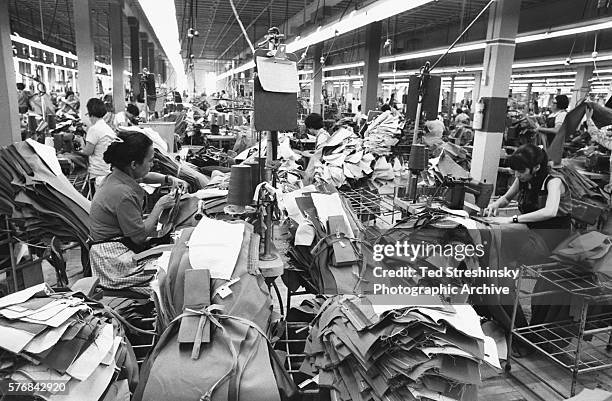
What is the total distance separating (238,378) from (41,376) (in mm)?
501

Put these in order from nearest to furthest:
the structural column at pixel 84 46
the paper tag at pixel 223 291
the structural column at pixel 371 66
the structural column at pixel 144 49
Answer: the paper tag at pixel 223 291 < the structural column at pixel 84 46 < the structural column at pixel 371 66 < the structural column at pixel 144 49

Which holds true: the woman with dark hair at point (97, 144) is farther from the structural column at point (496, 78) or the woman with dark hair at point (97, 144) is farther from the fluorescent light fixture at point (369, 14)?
the structural column at point (496, 78)

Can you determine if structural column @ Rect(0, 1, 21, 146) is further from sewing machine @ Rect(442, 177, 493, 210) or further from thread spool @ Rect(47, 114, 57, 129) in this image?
sewing machine @ Rect(442, 177, 493, 210)

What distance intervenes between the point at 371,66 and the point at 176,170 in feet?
30.9

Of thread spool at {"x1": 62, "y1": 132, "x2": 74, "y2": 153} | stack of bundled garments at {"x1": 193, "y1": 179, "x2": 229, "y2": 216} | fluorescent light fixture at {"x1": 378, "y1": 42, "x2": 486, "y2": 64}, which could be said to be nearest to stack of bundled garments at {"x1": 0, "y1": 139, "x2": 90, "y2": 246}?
stack of bundled garments at {"x1": 193, "y1": 179, "x2": 229, "y2": 216}

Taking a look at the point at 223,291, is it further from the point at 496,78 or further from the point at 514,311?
the point at 496,78

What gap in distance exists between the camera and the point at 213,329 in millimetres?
1331

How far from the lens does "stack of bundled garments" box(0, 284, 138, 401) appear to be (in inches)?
45.3

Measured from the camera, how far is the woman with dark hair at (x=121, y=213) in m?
2.25

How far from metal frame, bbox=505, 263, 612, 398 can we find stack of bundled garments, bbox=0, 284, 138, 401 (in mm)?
2269

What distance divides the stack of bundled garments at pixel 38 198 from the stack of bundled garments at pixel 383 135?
302 centimetres

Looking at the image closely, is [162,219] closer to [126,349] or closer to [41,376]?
[126,349]

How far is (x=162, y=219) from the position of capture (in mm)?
2865

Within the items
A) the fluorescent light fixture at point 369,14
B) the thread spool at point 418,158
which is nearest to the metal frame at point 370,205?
the thread spool at point 418,158
